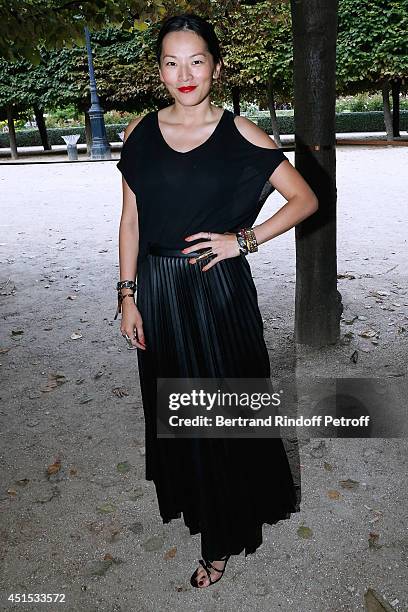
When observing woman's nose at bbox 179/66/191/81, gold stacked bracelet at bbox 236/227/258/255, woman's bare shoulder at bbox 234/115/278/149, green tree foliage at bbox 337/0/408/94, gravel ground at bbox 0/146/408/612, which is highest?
green tree foliage at bbox 337/0/408/94

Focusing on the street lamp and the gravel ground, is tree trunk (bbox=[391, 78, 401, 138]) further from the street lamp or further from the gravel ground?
the gravel ground

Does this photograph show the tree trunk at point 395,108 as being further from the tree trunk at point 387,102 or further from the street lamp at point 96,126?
the street lamp at point 96,126

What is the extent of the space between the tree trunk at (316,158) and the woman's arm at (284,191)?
256 centimetres

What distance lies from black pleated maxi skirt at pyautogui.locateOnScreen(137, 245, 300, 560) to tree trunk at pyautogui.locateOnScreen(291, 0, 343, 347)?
2492 millimetres

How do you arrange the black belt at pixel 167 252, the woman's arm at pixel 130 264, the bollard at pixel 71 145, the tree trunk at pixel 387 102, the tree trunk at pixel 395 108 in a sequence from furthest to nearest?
the tree trunk at pixel 395 108 < the bollard at pixel 71 145 < the tree trunk at pixel 387 102 < the woman's arm at pixel 130 264 < the black belt at pixel 167 252

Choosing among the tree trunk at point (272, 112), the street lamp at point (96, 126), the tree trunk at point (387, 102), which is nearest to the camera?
the street lamp at point (96, 126)

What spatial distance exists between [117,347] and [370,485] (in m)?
3.01

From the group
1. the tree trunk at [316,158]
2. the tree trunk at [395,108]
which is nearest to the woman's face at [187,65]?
the tree trunk at [316,158]

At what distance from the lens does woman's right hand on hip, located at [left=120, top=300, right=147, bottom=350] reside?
2443 mm

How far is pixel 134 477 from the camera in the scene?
357 cm

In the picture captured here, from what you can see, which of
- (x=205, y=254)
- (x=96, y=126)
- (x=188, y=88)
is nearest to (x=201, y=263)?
(x=205, y=254)

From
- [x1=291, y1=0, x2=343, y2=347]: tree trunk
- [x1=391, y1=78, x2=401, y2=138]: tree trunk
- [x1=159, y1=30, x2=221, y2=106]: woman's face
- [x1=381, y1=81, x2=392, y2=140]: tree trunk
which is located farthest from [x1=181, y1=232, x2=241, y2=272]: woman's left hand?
[x1=391, y1=78, x2=401, y2=138]: tree trunk

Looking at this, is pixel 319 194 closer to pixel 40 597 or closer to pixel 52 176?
pixel 40 597

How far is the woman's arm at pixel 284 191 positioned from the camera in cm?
218
